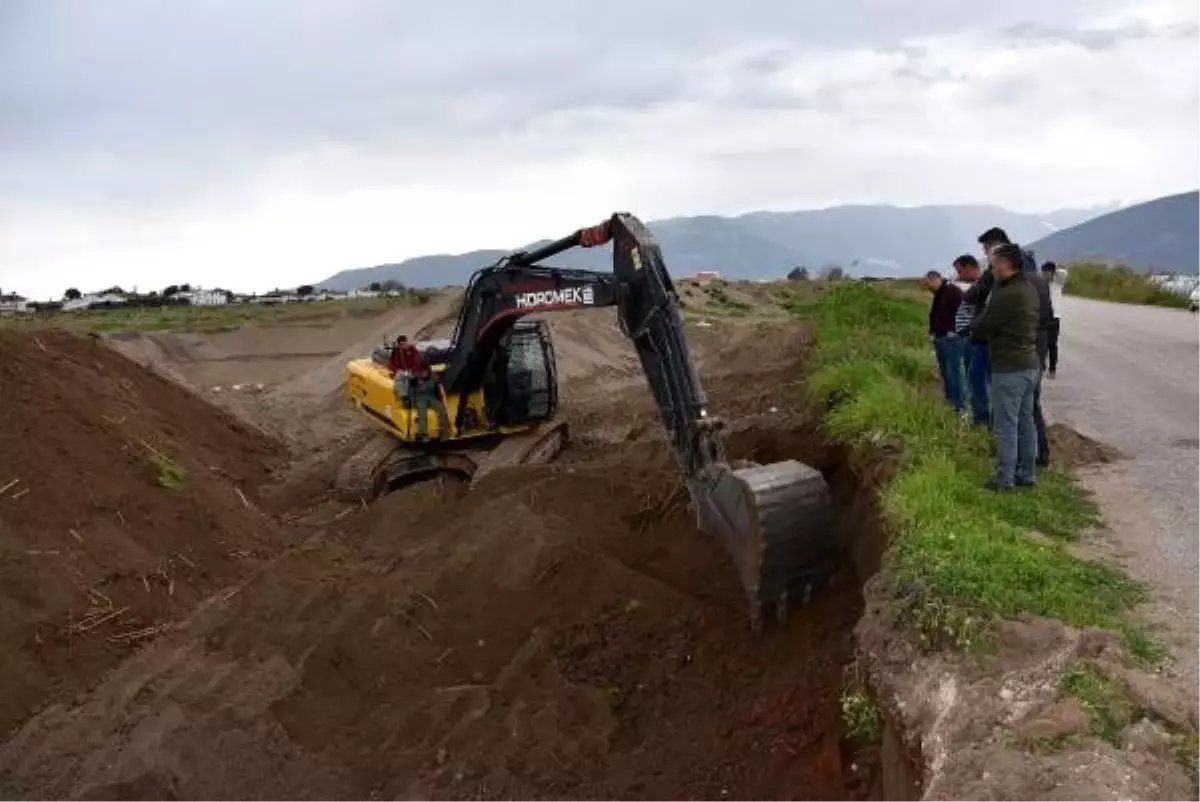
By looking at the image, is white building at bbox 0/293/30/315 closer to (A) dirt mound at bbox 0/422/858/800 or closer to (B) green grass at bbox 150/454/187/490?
(B) green grass at bbox 150/454/187/490

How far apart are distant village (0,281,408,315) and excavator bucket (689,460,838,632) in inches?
1323

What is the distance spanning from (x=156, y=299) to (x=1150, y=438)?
37092 mm

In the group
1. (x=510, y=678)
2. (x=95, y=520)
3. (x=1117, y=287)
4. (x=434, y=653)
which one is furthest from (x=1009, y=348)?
(x=1117, y=287)

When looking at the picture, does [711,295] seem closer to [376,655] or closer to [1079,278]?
[1079,278]

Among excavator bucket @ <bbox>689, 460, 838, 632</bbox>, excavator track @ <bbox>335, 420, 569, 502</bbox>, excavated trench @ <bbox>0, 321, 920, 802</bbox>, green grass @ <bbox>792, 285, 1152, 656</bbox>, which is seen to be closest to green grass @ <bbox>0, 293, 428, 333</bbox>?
excavator track @ <bbox>335, 420, 569, 502</bbox>

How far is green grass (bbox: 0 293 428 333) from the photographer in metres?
30.4

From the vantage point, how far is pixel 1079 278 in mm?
39469

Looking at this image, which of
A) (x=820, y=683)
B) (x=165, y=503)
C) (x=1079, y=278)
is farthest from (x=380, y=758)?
(x=1079, y=278)

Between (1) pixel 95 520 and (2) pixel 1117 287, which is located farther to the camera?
(2) pixel 1117 287

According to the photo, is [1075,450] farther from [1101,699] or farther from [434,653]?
[434,653]

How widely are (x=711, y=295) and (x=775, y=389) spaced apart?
75.4 feet

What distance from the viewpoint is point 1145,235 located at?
94.9 metres

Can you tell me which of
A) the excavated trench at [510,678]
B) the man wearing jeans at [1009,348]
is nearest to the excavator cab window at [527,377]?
the excavated trench at [510,678]

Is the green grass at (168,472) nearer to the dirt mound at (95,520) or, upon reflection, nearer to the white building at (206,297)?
the dirt mound at (95,520)
